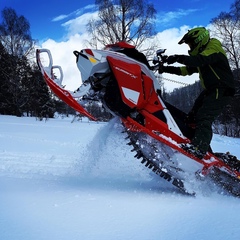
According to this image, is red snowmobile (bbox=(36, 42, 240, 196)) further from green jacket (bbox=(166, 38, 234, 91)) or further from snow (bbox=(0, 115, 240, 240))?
green jacket (bbox=(166, 38, 234, 91))

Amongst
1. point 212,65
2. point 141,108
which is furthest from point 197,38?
point 141,108

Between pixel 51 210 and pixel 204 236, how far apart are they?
3.64ft

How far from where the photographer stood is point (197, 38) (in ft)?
10.4

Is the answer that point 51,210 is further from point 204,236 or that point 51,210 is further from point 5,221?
point 204,236

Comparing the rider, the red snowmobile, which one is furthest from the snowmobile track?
the rider

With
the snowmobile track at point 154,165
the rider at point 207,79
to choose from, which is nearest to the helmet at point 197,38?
the rider at point 207,79

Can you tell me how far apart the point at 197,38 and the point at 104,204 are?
196 centimetres

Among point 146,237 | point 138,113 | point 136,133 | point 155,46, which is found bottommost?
point 146,237

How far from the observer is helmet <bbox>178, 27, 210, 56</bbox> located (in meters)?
3.16

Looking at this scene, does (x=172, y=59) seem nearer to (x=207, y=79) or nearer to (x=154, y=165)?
(x=207, y=79)

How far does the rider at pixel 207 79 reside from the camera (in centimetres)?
306

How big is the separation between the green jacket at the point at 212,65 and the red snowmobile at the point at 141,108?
0.39 metres

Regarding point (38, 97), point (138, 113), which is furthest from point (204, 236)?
point (38, 97)

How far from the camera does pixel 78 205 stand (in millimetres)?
2410
